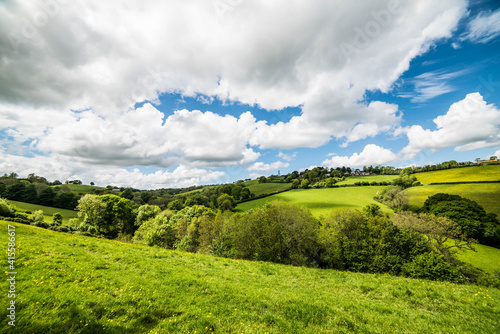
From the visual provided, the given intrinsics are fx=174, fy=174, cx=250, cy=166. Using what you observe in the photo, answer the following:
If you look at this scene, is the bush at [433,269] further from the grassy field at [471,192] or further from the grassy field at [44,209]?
the grassy field at [44,209]

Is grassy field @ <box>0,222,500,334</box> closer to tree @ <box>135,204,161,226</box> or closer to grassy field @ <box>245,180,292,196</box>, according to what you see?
tree @ <box>135,204,161,226</box>

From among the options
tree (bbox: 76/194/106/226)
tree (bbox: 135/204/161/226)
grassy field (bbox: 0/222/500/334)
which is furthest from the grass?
tree (bbox: 76/194/106/226)

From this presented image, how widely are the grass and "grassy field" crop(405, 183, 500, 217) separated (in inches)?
688

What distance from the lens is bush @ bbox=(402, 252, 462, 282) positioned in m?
18.5

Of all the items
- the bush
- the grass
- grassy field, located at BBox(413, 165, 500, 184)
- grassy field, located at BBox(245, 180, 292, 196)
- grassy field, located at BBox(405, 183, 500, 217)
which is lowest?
the grass

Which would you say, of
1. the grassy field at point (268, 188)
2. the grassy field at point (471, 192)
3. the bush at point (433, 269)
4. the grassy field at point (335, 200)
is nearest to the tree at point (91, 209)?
the grassy field at point (335, 200)

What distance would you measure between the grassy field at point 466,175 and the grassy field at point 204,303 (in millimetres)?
93583

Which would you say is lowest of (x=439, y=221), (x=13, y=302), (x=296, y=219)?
(x=439, y=221)

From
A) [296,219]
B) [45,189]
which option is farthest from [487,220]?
[45,189]

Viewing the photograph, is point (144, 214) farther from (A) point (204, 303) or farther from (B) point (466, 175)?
(B) point (466, 175)

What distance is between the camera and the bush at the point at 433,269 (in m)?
18.5

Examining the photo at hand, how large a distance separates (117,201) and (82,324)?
255ft

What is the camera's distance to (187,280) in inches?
409

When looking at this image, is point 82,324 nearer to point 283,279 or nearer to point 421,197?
point 283,279
